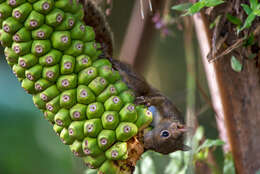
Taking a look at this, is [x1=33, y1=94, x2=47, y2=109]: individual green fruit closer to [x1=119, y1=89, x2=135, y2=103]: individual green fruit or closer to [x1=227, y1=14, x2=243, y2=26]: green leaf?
[x1=119, y1=89, x2=135, y2=103]: individual green fruit

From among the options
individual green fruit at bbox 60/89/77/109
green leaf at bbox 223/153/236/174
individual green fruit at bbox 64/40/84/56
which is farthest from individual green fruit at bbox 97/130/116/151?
green leaf at bbox 223/153/236/174

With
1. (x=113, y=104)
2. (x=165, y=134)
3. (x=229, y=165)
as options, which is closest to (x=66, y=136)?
(x=113, y=104)

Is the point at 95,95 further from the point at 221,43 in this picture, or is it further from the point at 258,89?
the point at 258,89

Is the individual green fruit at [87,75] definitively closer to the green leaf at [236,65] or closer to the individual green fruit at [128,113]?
the individual green fruit at [128,113]

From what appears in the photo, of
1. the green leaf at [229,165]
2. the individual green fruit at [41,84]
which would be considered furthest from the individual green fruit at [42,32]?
the green leaf at [229,165]

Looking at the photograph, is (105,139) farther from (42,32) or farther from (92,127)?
(42,32)
